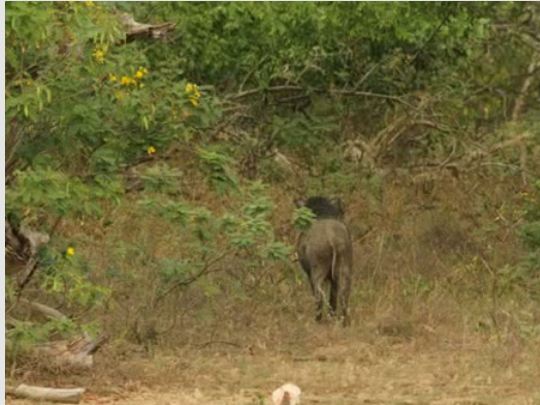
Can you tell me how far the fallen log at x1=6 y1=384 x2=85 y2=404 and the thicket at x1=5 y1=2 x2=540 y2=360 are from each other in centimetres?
31

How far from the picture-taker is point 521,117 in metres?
16.8

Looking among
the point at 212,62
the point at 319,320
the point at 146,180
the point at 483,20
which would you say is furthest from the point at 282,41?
the point at 146,180

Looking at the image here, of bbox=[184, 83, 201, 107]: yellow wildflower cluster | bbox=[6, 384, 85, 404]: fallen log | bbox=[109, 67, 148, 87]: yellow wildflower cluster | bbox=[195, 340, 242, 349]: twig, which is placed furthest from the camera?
bbox=[195, 340, 242, 349]: twig

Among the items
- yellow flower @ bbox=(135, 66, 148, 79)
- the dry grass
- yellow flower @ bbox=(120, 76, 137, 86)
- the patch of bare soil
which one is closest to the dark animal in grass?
the dry grass

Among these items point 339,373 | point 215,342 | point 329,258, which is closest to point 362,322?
point 329,258

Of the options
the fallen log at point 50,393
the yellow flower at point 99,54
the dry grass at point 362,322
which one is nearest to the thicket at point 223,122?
the yellow flower at point 99,54

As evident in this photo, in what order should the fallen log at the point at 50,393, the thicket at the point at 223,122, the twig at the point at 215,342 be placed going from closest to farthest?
1. the fallen log at the point at 50,393
2. the thicket at the point at 223,122
3. the twig at the point at 215,342

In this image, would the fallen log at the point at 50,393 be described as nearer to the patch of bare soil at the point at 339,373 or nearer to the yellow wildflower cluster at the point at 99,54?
the patch of bare soil at the point at 339,373

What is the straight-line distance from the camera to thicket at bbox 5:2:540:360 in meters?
9.19

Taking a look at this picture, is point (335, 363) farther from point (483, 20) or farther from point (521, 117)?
point (521, 117)

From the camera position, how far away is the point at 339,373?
32.7 ft

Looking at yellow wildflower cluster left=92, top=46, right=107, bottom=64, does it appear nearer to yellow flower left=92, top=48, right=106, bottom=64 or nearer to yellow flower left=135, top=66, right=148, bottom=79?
yellow flower left=92, top=48, right=106, bottom=64

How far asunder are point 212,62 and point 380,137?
7.65ft

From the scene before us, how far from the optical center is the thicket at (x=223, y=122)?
9.19m
